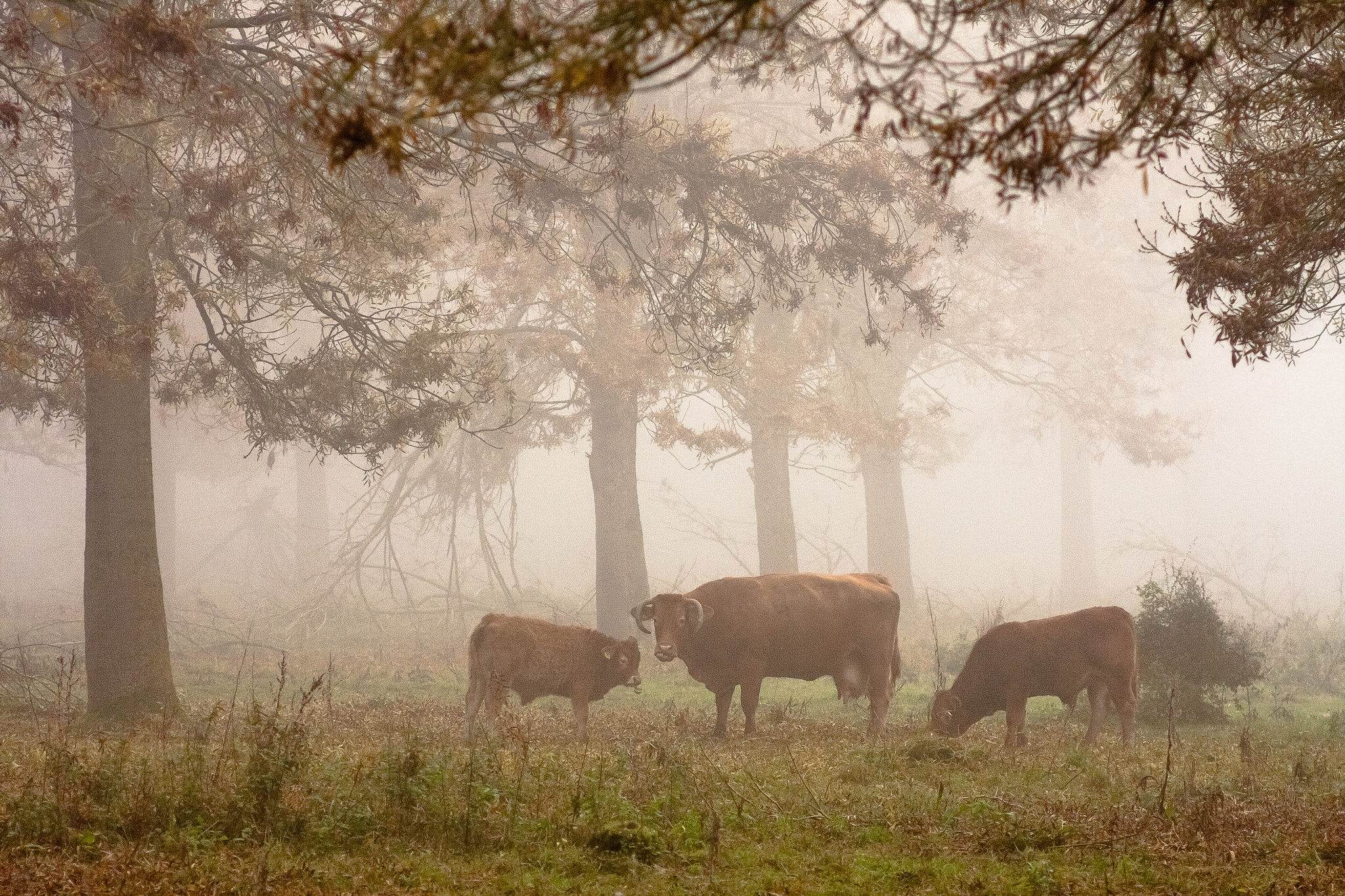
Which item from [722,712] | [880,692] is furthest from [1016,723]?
[722,712]

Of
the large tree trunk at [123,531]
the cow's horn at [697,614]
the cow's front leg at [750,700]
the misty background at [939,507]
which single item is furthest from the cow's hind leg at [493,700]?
the misty background at [939,507]

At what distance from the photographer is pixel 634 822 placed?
6.12 m

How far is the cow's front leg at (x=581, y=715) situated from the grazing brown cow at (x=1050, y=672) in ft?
11.4

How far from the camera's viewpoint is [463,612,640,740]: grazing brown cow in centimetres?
1056

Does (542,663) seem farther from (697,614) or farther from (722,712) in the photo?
(722,712)

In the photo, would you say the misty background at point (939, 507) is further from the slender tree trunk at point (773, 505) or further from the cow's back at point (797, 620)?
the cow's back at point (797, 620)

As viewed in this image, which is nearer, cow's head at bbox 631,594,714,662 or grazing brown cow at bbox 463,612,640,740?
grazing brown cow at bbox 463,612,640,740

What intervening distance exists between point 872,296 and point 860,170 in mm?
9629

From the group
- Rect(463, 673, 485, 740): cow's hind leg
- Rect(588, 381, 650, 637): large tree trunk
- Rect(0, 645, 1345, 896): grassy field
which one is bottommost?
Rect(0, 645, 1345, 896): grassy field

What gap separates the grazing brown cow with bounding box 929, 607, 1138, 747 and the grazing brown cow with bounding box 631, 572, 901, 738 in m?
0.98

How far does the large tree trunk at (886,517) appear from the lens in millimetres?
25906

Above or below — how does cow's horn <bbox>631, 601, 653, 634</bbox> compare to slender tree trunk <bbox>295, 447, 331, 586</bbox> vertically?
below

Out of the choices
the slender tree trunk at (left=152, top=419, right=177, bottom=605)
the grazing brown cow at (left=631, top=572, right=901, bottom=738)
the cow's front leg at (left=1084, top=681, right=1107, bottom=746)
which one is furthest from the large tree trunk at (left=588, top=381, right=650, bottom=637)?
the slender tree trunk at (left=152, top=419, right=177, bottom=605)

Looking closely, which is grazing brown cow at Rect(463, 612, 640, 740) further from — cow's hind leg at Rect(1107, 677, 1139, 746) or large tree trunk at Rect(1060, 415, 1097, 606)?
large tree trunk at Rect(1060, 415, 1097, 606)
